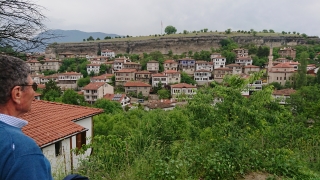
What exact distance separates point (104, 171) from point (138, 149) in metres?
0.86

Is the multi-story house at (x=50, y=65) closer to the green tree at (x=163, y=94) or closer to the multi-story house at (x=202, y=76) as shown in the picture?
the green tree at (x=163, y=94)

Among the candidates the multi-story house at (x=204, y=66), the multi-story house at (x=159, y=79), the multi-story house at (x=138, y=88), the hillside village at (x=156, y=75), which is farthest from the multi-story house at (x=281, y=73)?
the multi-story house at (x=138, y=88)

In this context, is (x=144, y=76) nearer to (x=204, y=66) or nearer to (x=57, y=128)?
(x=204, y=66)

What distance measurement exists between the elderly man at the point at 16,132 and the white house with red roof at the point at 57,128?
3551mm

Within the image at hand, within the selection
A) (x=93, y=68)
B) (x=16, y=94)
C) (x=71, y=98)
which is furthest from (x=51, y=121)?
(x=93, y=68)

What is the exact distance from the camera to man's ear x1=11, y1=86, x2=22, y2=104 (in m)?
1.22

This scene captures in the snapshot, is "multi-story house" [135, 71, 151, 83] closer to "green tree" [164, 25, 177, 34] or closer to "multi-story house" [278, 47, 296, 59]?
"multi-story house" [278, 47, 296, 59]

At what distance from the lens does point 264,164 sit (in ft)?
13.4

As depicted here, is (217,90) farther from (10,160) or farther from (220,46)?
(220,46)

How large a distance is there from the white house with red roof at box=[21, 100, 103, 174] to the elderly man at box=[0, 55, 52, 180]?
3.55 m

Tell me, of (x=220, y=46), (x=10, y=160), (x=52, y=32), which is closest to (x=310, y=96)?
(x=52, y=32)

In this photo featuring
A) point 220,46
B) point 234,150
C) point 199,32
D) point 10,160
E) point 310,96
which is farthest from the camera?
point 199,32

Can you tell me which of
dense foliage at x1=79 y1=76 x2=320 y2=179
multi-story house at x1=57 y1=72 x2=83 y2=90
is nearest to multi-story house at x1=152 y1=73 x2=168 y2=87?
multi-story house at x1=57 y1=72 x2=83 y2=90

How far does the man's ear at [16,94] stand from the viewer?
1.22 m
